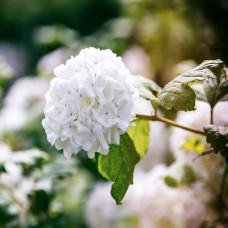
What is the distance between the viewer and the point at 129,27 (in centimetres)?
218

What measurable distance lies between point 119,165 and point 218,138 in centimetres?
21

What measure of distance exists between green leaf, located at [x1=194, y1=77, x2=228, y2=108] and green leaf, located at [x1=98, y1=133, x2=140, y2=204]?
0.76 ft

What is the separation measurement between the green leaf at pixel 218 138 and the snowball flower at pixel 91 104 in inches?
6.6

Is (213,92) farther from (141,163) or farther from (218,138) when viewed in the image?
(141,163)

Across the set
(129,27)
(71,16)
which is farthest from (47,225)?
(71,16)

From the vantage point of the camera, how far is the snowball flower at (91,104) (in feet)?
2.16

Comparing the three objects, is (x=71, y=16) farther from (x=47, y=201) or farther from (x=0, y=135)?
(x=47, y=201)

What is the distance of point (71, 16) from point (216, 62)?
4.33 meters

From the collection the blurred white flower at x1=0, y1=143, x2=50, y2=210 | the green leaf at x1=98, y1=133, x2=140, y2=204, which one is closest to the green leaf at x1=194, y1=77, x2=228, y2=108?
the green leaf at x1=98, y1=133, x2=140, y2=204

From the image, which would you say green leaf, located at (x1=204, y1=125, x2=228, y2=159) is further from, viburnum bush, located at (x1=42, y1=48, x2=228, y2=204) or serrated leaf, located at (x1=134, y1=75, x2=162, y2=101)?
serrated leaf, located at (x1=134, y1=75, x2=162, y2=101)

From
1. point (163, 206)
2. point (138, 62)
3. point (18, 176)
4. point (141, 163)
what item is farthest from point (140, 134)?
point (138, 62)

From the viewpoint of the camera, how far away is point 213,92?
83 cm

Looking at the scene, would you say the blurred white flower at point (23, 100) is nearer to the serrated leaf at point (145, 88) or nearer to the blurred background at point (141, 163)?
the blurred background at point (141, 163)

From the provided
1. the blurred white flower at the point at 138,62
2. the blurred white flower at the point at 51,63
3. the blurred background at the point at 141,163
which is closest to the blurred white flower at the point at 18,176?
the blurred background at the point at 141,163
